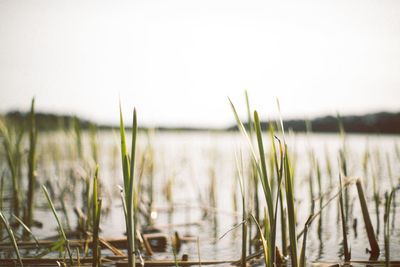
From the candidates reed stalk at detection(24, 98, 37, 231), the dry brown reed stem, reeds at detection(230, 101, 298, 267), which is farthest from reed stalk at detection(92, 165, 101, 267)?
the dry brown reed stem

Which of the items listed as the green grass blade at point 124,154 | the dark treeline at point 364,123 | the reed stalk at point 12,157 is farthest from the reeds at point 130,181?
the dark treeline at point 364,123

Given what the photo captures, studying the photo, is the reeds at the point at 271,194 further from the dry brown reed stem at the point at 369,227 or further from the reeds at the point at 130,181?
the dry brown reed stem at the point at 369,227

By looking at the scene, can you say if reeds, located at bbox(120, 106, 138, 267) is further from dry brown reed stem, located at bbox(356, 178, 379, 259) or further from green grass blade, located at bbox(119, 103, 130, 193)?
dry brown reed stem, located at bbox(356, 178, 379, 259)

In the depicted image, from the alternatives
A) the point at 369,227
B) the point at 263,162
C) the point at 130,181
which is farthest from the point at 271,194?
the point at 369,227

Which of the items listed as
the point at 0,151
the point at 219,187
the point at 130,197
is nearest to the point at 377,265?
the point at 130,197

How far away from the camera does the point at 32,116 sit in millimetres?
2051

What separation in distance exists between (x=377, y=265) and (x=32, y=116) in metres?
2.38

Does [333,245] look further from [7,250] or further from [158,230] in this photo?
[7,250]

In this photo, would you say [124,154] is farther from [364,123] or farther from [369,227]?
[364,123]

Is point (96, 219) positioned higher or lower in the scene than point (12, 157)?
lower

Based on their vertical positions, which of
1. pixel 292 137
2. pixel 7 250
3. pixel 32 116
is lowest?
pixel 7 250

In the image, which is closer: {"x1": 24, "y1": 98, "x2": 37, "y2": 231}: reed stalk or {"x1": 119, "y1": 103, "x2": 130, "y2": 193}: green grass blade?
{"x1": 119, "y1": 103, "x2": 130, "y2": 193}: green grass blade

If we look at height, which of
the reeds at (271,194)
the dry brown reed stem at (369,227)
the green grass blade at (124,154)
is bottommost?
the dry brown reed stem at (369,227)

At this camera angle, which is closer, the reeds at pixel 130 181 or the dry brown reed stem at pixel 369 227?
the reeds at pixel 130 181
